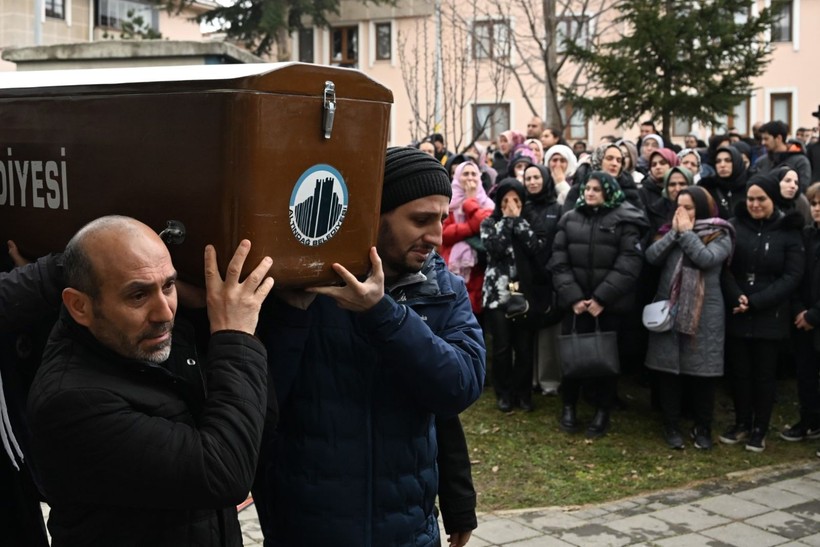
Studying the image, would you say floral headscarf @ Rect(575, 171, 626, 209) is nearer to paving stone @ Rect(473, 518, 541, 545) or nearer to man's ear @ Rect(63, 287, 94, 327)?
paving stone @ Rect(473, 518, 541, 545)

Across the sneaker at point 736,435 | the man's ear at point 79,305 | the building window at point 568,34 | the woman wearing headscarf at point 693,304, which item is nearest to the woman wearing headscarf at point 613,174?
the woman wearing headscarf at point 693,304

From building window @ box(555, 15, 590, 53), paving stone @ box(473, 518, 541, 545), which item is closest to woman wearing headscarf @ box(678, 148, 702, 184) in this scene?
paving stone @ box(473, 518, 541, 545)

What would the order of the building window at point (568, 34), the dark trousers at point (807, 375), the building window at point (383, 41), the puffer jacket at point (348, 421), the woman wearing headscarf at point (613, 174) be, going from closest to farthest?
1. the puffer jacket at point (348, 421)
2. the dark trousers at point (807, 375)
3. the woman wearing headscarf at point (613, 174)
4. the building window at point (568, 34)
5. the building window at point (383, 41)

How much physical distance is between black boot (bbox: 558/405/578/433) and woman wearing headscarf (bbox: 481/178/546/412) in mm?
522

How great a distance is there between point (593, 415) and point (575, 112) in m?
10.7

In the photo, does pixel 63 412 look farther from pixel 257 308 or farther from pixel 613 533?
pixel 613 533

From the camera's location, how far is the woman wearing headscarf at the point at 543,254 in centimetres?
825

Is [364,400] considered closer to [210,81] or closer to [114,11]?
[210,81]

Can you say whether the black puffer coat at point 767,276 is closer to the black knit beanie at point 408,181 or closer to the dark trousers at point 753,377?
the dark trousers at point 753,377

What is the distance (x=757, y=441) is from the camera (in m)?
7.53

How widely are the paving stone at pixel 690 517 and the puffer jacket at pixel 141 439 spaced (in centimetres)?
416

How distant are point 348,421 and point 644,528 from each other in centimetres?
351

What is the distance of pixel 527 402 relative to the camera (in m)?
8.48

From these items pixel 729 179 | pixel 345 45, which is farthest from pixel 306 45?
pixel 729 179
